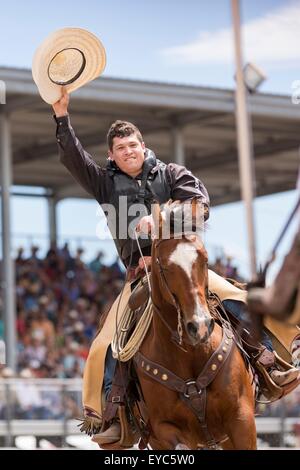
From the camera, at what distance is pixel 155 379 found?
8.83 m

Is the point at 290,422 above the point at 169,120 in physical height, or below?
below

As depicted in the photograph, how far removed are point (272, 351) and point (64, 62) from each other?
2.73m

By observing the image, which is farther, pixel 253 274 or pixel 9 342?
pixel 9 342

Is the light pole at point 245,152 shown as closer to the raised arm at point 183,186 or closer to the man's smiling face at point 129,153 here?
the raised arm at point 183,186

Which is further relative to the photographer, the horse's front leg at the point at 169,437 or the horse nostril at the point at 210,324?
Result: the horse's front leg at the point at 169,437

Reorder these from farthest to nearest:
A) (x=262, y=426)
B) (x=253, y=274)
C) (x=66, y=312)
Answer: (x=66, y=312) → (x=262, y=426) → (x=253, y=274)

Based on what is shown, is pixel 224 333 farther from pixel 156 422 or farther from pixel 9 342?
pixel 9 342

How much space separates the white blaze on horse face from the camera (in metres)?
8.26

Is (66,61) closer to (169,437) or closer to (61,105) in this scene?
(61,105)

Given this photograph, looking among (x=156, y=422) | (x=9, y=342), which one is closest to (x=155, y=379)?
(x=156, y=422)

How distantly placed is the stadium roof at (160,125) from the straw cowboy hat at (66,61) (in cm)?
1045

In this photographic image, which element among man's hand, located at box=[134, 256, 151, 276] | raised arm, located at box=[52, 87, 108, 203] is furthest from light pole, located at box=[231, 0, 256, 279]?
raised arm, located at box=[52, 87, 108, 203]

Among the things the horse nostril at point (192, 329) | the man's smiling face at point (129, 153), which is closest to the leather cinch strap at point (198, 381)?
the horse nostril at point (192, 329)

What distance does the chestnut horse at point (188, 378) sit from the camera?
8.45m
